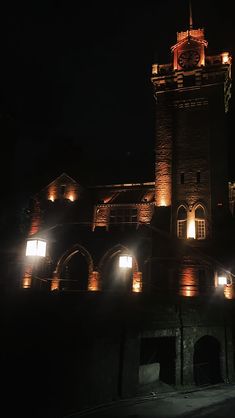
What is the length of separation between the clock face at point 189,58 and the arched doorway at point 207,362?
73.9 feet

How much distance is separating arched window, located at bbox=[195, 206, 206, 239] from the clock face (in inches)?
497

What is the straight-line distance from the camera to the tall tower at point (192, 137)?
28.8 metres

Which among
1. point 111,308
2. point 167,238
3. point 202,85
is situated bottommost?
point 111,308

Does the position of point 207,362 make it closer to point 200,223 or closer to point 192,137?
point 200,223

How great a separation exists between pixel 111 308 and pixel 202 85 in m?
22.8

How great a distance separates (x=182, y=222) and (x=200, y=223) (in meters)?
1.40

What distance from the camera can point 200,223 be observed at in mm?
28562

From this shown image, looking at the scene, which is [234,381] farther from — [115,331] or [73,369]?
[73,369]

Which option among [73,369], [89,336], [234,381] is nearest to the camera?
[73,369]

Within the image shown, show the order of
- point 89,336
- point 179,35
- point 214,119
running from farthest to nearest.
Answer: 1. point 179,35
2. point 214,119
3. point 89,336

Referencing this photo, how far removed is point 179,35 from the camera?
34156 millimetres

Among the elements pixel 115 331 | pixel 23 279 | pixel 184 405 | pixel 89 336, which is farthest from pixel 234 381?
pixel 23 279

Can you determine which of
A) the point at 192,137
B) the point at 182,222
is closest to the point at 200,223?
the point at 182,222

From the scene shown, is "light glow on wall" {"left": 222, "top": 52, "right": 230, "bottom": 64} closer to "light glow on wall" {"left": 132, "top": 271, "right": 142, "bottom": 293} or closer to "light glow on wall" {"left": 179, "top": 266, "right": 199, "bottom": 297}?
"light glow on wall" {"left": 179, "top": 266, "right": 199, "bottom": 297}
